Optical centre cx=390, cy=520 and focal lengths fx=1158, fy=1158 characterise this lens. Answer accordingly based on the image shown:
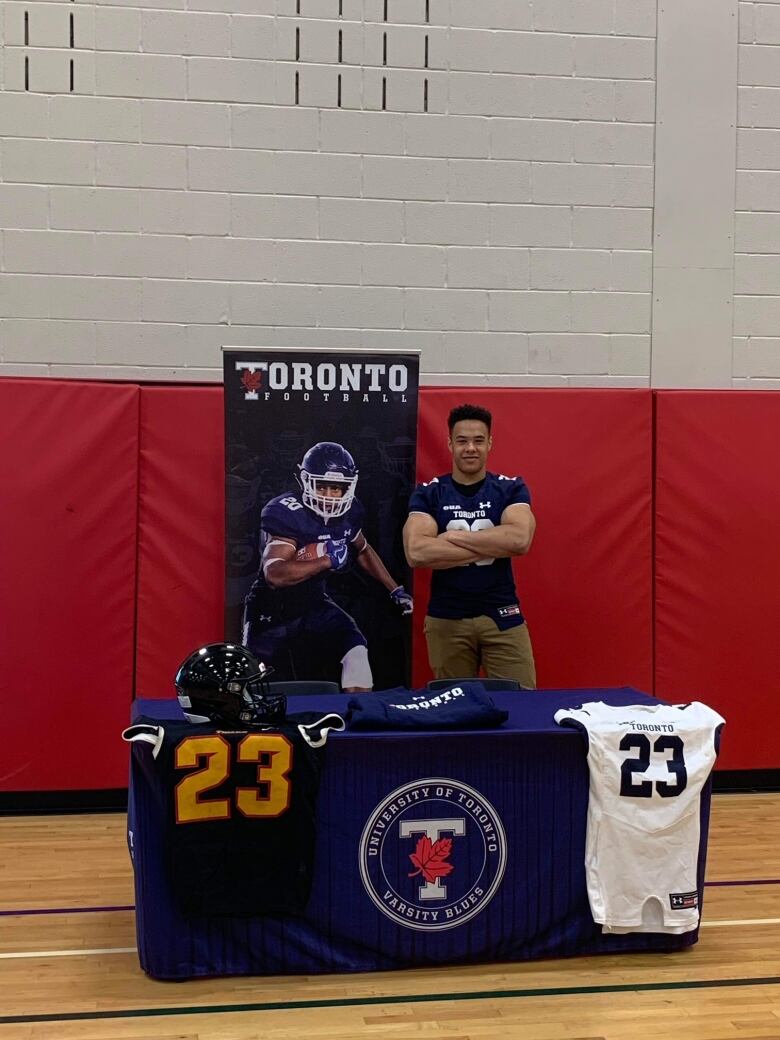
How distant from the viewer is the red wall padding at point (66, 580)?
5543 millimetres

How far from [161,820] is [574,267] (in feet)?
12.6

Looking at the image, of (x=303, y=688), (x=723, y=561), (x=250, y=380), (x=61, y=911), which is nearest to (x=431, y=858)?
(x=303, y=688)

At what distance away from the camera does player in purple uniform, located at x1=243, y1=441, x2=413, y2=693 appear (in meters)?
5.38

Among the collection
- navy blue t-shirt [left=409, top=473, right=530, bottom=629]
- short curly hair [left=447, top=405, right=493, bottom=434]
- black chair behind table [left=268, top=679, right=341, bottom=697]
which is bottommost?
black chair behind table [left=268, top=679, right=341, bottom=697]

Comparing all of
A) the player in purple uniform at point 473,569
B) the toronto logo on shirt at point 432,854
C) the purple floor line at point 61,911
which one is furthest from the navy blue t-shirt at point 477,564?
the purple floor line at point 61,911

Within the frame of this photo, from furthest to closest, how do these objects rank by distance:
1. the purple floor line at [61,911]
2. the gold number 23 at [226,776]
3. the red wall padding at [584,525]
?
the red wall padding at [584,525], the purple floor line at [61,911], the gold number 23 at [226,776]

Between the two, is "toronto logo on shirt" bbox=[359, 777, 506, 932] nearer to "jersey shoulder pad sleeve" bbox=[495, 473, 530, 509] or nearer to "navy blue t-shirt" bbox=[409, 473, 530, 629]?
"navy blue t-shirt" bbox=[409, 473, 530, 629]

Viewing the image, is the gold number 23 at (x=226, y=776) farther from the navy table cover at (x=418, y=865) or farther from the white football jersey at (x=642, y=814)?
the white football jersey at (x=642, y=814)

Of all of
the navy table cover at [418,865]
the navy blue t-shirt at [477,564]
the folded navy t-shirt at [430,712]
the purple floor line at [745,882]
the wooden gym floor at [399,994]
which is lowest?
the purple floor line at [745,882]

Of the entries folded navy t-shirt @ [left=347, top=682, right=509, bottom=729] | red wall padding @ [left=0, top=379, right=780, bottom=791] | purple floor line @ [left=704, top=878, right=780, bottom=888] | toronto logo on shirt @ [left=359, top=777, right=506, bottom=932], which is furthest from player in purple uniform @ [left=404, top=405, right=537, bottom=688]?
toronto logo on shirt @ [left=359, top=777, right=506, bottom=932]

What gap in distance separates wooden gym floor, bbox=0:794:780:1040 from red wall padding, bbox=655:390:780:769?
5.98 ft

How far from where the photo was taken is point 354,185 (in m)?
5.93

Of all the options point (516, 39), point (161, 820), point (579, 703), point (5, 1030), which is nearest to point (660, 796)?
point (579, 703)

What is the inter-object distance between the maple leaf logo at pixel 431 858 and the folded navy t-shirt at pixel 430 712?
0.35 m
